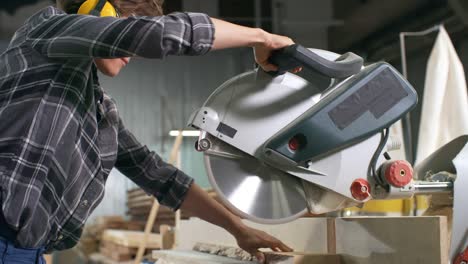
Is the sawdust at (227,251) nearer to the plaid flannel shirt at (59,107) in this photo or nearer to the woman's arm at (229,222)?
the woman's arm at (229,222)

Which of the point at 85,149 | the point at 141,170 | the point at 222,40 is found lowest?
the point at 141,170

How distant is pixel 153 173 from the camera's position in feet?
4.76

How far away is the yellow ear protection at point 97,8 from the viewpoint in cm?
103

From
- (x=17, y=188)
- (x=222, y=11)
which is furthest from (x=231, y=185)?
(x=222, y=11)

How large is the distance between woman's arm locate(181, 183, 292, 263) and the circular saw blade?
213mm

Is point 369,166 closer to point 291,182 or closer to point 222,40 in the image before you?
point 291,182

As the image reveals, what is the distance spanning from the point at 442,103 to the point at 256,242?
983 mm

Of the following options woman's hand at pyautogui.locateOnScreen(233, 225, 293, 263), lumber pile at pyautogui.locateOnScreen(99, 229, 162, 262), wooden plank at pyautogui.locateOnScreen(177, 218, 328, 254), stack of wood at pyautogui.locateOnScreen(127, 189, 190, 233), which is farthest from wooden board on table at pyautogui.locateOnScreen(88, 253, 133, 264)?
woman's hand at pyautogui.locateOnScreen(233, 225, 293, 263)

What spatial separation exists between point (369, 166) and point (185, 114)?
4.64m

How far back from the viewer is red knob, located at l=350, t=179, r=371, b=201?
1.02 metres

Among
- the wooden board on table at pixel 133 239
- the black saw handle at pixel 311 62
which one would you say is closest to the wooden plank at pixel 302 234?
the black saw handle at pixel 311 62

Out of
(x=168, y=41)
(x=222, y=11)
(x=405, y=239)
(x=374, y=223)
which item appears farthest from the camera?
(x=222, y=11)

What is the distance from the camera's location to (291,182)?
41.6 inches

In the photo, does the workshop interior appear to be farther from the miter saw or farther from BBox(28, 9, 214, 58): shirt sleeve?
BBox(28, 9, 214, 58): shirt sleeve
